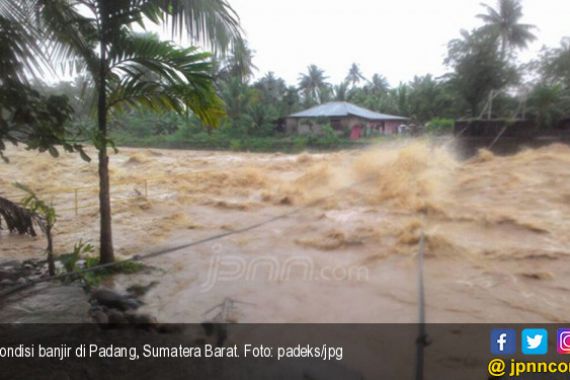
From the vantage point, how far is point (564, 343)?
3.03m

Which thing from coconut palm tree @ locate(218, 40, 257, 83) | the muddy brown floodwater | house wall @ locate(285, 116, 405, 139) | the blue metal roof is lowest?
the muddy brown floodwater

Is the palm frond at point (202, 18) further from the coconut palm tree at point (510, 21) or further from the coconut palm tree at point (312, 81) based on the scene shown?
the coconut palm tree at point (312, 81)

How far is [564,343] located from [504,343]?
0.40 metres

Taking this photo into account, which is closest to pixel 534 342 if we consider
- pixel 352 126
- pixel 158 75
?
pixel 158 75

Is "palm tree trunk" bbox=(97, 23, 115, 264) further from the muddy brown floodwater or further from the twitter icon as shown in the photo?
the twitter icon

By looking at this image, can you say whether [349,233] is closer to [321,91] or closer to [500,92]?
[500,92]

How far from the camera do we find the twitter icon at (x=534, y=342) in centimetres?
296

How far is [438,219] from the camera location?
8.24 meters

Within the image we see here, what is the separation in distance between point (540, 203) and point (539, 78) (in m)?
11.1

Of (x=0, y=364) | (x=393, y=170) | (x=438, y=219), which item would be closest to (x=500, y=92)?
(x=393, y=170)

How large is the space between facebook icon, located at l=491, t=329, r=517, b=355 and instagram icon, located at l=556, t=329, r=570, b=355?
11.5 inches

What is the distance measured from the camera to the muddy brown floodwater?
450 cm

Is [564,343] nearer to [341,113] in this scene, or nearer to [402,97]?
[341,113]

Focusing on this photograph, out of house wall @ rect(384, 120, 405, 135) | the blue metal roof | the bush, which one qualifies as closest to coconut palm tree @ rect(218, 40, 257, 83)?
the bush
